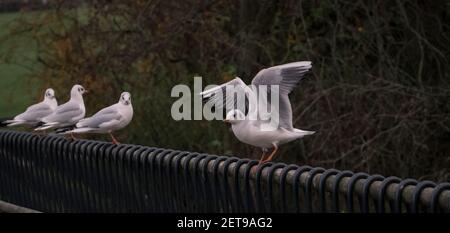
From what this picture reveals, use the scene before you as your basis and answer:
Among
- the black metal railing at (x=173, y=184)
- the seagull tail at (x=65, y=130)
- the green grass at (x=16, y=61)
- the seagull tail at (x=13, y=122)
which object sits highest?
the green grass at (x=16, y=61)

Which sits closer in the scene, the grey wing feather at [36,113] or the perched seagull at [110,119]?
the perched seagull at [110,119]

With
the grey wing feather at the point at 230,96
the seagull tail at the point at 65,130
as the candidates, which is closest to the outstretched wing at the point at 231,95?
the grey wing feather at the point at 230,96

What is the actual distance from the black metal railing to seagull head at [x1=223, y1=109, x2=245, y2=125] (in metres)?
0.18

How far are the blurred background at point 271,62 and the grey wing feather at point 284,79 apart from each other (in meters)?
2.93

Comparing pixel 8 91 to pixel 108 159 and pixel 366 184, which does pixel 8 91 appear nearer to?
pixel 108 159

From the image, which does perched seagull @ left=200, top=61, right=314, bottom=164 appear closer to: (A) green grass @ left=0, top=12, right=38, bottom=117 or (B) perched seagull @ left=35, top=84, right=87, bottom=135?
(B) perched seagull @ left=35, top=84, right=87, bottom=135

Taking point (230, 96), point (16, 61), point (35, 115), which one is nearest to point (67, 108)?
point (35, 115)

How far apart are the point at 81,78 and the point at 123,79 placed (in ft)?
1.36

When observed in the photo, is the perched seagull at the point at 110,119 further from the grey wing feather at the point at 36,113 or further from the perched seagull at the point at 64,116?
the grey wing feather at the point at 36,113

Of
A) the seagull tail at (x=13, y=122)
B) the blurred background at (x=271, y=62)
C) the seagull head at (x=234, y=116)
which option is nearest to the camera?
the seagull head at (x=234, y=116)

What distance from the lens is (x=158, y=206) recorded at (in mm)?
4477

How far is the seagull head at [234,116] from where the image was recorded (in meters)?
4.17

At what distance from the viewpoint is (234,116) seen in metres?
4.20

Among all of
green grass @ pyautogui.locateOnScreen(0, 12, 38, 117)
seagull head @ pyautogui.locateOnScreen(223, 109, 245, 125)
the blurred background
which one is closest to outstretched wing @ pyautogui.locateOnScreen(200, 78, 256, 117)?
seagull head @ pyautogui.locateOnScreen(223, 109, 245, 125)
